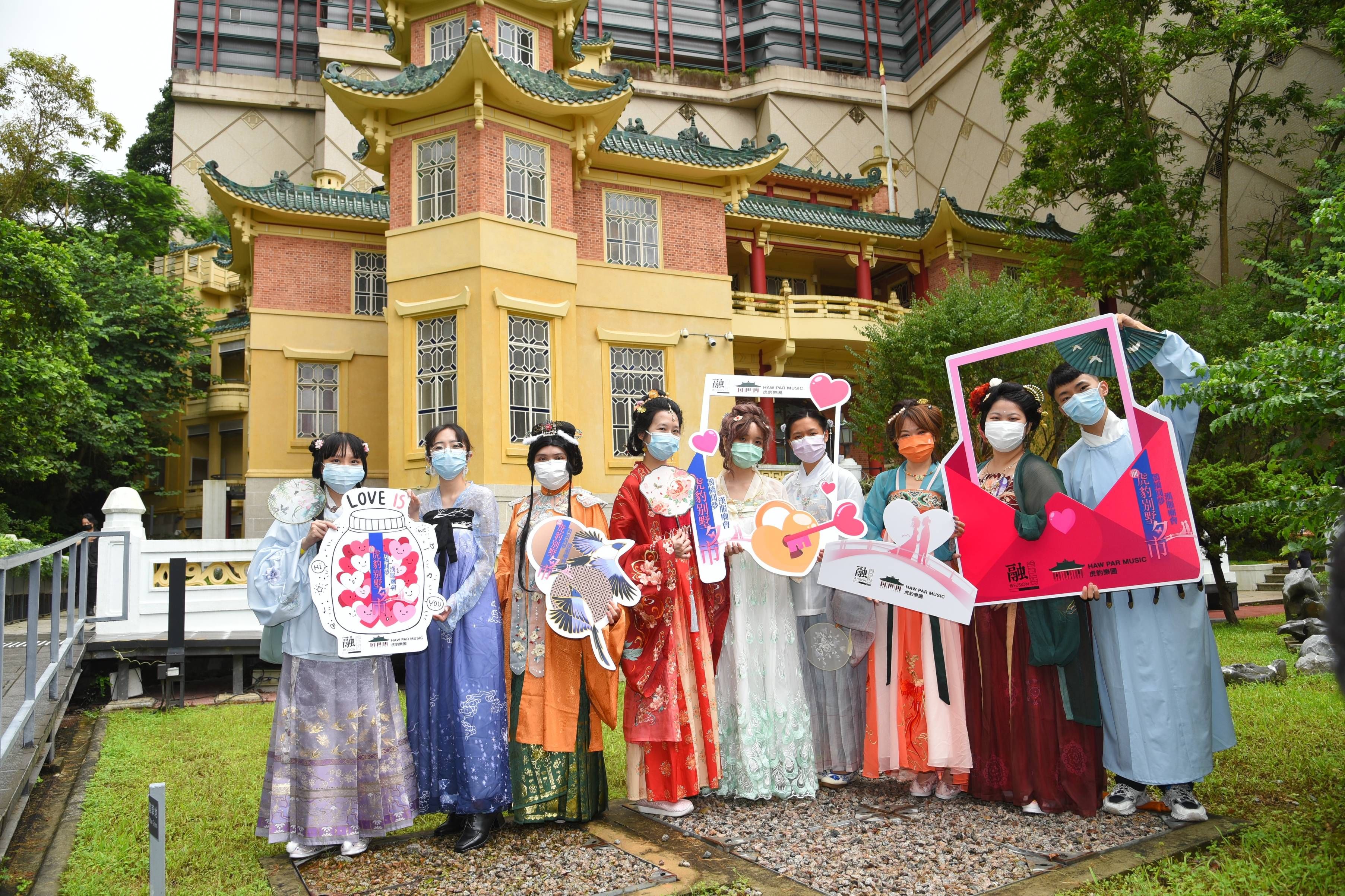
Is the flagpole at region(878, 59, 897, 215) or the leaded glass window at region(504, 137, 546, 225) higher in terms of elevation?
the flagpole at region(878, 59, 897, 215)

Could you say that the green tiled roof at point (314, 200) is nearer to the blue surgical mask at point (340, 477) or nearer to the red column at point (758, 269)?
the red column at point (758, 269)

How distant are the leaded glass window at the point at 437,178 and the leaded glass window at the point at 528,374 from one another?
2.05 meters

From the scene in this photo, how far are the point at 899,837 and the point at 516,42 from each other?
48.5 ft

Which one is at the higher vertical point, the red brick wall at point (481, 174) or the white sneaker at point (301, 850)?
the red brick wall at point (481, 174)

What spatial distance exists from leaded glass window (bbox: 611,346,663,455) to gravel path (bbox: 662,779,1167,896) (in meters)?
11.1

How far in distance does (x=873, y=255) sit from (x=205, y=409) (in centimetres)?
1682

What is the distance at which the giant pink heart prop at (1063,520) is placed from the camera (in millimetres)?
4047

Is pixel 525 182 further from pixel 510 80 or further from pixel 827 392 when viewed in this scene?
pixel 827 392

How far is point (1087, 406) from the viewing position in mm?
4211

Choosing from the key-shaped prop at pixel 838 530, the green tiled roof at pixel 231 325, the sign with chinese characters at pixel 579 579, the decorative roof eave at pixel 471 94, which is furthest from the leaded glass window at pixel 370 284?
the key-shaped prop at pixel 838 530

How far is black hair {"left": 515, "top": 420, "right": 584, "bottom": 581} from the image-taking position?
14.1ft

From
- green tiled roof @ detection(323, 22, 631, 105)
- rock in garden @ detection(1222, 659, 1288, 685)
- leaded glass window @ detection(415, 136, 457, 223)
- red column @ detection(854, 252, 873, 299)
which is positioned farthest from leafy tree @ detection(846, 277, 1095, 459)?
leaded glass window @ detection(415, 136, 457, 223)

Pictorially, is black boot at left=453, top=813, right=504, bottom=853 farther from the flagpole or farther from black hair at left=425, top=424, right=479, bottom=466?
the flagpole

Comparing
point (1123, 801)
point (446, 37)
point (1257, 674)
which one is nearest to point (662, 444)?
point (1123, 801)
